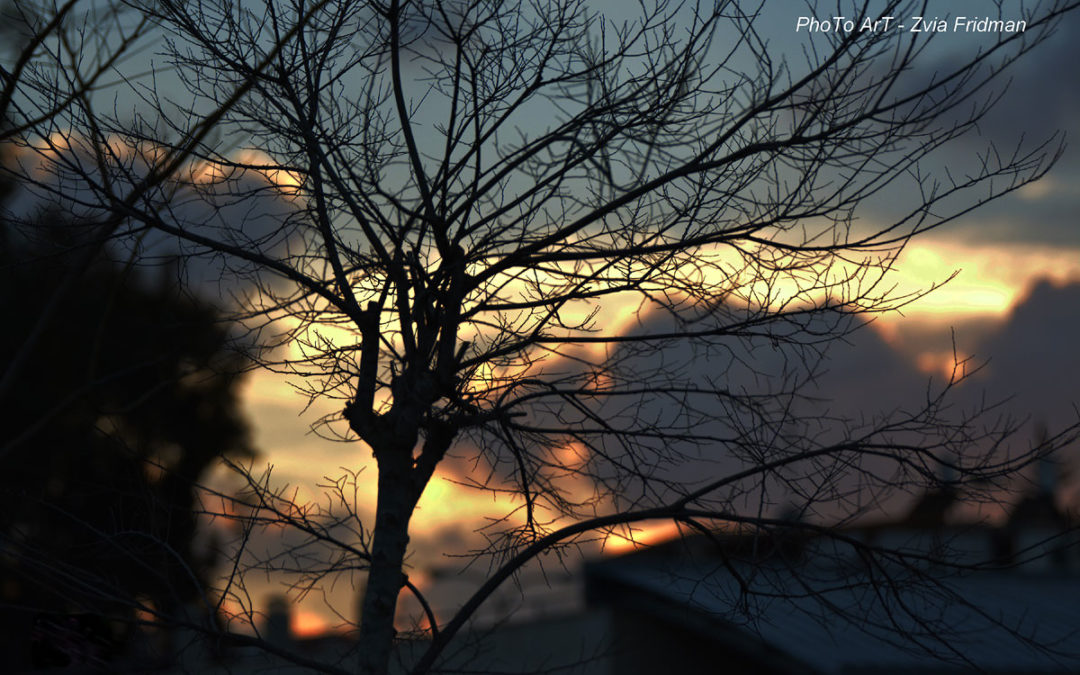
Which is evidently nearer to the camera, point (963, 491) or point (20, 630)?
point (963, 491)

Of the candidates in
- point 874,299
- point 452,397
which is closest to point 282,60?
point 452,397

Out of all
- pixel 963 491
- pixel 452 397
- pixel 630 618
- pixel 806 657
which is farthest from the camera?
pixel 630 618

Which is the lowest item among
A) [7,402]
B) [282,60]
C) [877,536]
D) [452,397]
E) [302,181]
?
[877,536]

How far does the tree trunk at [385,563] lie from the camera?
5.60 metres

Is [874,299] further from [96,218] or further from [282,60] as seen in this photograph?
[96,218]

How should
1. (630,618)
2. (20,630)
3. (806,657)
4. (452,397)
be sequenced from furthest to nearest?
(20,630), (630,618), (806,657), (452,397)

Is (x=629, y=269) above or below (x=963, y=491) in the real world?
above

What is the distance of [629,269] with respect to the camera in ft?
20.0

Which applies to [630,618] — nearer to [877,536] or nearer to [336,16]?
[877,536]

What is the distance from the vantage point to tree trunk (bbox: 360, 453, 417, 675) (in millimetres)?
5602

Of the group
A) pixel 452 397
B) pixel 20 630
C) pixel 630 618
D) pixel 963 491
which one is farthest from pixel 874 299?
pixel 20 630

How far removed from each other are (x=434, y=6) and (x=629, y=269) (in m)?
1.84

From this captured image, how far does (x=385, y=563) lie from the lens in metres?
5.73

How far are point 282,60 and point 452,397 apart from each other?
83.0 inches
